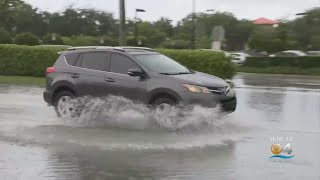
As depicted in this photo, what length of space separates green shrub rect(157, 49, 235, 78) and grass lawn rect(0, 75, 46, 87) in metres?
5.81

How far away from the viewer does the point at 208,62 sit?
21.0 m

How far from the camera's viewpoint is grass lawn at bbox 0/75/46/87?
69.5 feet

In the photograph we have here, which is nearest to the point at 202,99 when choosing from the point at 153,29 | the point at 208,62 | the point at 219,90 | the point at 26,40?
the point at 219,90

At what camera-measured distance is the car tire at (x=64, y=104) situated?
37.5ft

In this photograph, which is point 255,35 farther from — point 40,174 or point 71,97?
point 40,174

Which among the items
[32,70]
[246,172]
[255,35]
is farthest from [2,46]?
[255,35]

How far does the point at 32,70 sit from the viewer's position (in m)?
24.3

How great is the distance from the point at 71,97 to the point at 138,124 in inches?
73.3

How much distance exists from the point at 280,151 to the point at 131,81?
3.62m

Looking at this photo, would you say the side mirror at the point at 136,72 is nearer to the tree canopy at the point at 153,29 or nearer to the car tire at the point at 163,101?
the car tire at the point at 163,101

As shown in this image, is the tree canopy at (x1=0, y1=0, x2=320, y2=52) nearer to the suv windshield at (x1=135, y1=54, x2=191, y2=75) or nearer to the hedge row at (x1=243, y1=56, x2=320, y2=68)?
the hedge row at (x1=243, y1=56, x2=320, y2=68)

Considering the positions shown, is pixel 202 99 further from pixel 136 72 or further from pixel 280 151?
pixel 280 151

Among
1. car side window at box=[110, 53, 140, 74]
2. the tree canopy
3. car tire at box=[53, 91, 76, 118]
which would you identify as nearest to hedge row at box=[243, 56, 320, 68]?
the tree canopy

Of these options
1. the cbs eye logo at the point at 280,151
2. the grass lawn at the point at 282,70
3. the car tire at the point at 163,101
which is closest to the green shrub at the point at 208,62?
the car tire at the point at 163,101
